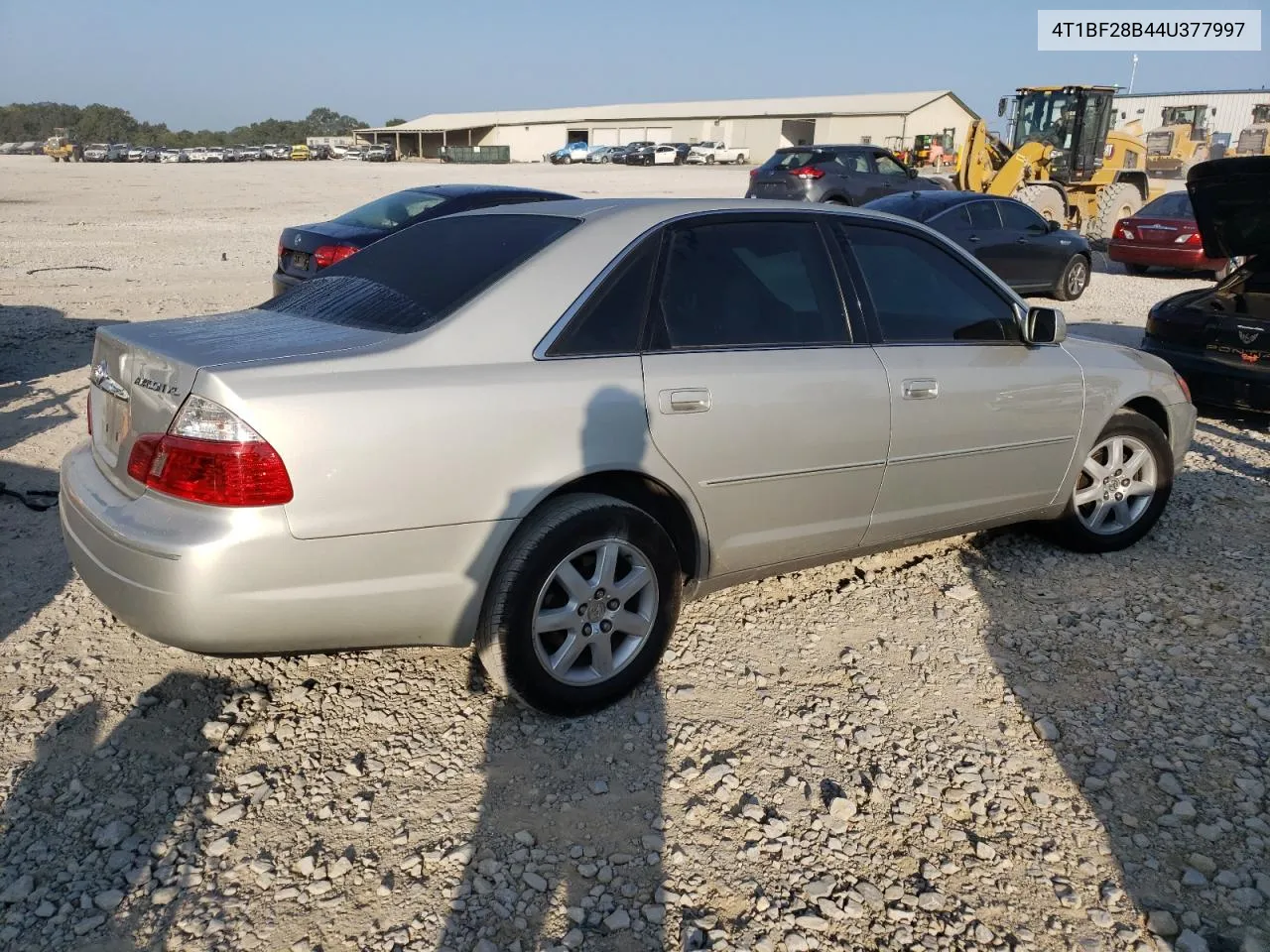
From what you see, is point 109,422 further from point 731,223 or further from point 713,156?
point 713,156

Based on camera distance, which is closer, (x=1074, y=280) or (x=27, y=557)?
(x=27, y=557)

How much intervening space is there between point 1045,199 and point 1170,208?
353 cm

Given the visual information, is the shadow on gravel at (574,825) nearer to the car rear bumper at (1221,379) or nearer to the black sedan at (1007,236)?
the car rear bumper at (1221,379)

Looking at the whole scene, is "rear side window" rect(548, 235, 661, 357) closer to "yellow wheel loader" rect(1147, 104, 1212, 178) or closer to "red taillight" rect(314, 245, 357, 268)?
"red taillight" rect(314, 245, 357, 268)

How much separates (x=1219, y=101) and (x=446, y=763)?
75313mm

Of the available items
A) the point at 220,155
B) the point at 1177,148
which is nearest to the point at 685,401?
the point at 1177,148

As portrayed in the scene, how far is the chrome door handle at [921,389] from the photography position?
3.78 meters

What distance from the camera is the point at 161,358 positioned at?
286 cm

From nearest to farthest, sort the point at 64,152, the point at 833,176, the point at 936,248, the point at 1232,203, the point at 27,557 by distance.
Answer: the point at 936,248, the point at 27,557, the point at 1232,203, the point at 833,176, the point at 64,152

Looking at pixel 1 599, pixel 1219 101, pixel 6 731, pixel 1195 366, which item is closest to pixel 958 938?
pixel 6 731

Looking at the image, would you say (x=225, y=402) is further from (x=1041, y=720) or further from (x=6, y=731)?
(x=1041, y=720)

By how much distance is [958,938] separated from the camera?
8.07 ft

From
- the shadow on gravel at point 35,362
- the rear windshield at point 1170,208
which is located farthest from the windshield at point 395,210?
the rear windshield at point 1170,208

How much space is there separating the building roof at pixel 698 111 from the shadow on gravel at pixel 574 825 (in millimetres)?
68615
